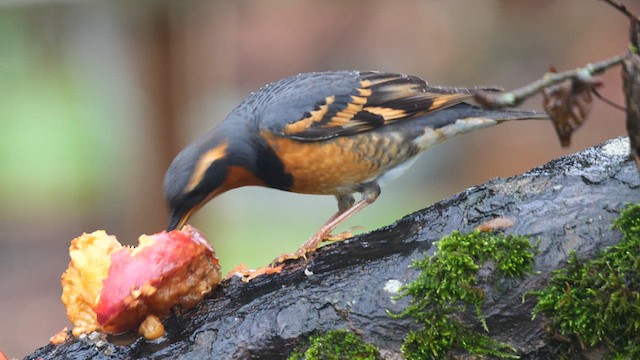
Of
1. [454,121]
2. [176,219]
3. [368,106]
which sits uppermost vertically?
[368,106]

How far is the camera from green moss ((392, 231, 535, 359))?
2.60 meters

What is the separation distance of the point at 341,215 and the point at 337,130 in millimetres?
416

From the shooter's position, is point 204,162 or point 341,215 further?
point 341,215

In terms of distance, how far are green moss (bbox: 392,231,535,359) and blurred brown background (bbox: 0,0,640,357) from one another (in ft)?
13.0

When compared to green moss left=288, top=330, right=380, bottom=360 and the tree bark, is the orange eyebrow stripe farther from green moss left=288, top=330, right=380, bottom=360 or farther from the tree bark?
green moss left=288, top=330, right=380, bottom=360

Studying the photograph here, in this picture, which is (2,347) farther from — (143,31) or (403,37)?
(403,37)

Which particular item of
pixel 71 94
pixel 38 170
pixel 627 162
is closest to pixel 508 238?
pixel 627 162

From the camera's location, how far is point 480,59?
6977mm

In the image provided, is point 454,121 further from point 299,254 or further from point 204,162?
point 299,254

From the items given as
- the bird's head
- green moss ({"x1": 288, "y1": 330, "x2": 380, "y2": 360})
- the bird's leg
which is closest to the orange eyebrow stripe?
the bird's head

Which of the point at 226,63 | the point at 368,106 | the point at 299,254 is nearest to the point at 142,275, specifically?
the point at 299,254

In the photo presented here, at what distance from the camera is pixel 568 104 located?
2.02 metres

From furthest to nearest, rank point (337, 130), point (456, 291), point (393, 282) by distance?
point (337, 130) → point (393, 282) → point (456, 291)

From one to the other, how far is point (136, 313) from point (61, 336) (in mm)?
345
